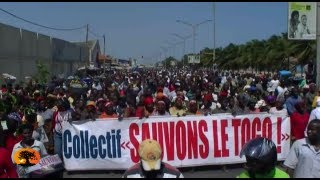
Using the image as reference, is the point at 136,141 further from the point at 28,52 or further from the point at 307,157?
the point at 28,52

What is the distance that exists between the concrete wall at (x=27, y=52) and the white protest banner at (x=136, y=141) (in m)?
19.0

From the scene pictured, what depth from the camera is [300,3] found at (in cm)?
1931

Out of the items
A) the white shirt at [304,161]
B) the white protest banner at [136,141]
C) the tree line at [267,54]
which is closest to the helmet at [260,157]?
the white shirt at [304,161]

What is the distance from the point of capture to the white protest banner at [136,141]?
37.8ft

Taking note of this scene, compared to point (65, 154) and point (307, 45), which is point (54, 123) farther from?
point (307, 45)

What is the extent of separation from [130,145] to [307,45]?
44299 mm

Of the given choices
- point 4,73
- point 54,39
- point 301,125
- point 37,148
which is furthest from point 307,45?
point 37,148

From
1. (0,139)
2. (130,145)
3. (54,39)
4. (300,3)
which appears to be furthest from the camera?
(54,39)

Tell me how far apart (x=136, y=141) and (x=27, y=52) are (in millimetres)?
26509

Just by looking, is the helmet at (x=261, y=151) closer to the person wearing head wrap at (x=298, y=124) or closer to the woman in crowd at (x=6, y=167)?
the woman in crowd at (x=6, y=167)

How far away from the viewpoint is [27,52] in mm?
36781

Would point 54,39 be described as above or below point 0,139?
above

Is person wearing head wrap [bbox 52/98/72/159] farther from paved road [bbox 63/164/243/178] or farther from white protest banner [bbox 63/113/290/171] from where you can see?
paved road [bbox 63/164/243/178]

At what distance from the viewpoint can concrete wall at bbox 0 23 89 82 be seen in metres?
31.0
